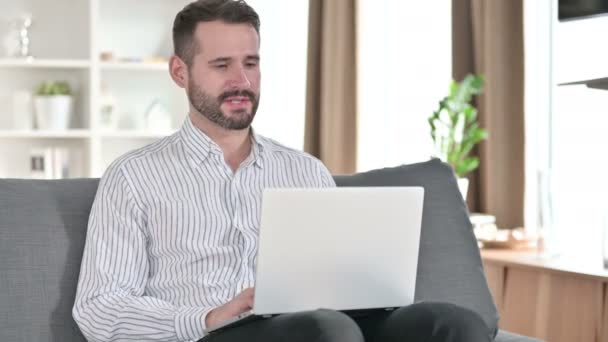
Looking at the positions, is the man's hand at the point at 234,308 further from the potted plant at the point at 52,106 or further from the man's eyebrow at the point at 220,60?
the potted plant at the point at 52,106

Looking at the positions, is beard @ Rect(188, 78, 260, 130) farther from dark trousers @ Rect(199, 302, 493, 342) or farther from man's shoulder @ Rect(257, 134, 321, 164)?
dark trousers @ Rect(199, 302, 493, 342)

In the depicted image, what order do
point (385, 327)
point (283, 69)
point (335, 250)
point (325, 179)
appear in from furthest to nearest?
point (283, 69)
point (325, 179)
point (385, 327)
point (335, 250)

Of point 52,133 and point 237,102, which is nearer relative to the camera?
point 237,102

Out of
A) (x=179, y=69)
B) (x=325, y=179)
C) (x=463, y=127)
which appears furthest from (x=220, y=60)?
(x=463, y=127)

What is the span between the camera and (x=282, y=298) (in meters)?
1.78

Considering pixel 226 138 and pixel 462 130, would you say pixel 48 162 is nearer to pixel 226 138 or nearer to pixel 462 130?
pixel 462 130

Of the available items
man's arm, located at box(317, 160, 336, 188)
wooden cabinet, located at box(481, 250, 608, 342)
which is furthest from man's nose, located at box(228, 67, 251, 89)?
wooden cabinet, located at box(481, 250, 608, 342)

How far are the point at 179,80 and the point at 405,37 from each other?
2.44m

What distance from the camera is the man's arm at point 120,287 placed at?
198 cm

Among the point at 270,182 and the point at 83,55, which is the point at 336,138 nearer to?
the point at 83,55

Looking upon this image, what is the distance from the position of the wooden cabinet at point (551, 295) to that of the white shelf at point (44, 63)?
256 centimetres

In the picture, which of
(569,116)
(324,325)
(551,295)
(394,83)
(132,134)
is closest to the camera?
(324,325)

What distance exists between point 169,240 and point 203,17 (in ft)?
1.66

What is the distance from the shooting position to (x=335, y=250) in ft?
5.91
